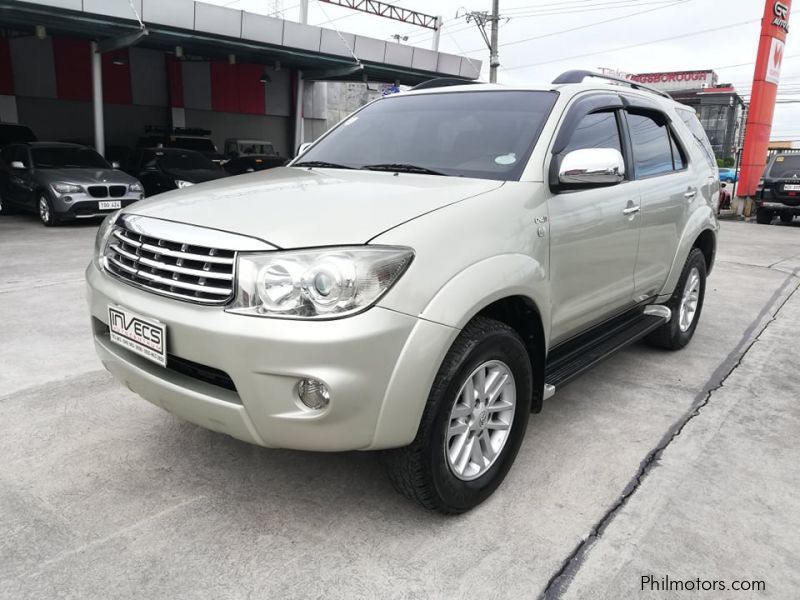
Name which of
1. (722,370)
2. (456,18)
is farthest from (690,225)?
(456,18)

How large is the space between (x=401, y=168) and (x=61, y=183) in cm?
934

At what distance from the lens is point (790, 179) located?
13820 mm

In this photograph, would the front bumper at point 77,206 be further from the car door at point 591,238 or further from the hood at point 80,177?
the car door at point 591,238

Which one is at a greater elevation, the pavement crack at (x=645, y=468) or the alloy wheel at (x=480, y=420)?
the alloy wheel at (x=480, y=420)

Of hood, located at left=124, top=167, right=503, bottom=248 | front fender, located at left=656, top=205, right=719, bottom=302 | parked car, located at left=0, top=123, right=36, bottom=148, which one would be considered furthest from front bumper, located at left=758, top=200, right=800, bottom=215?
parked car, located at left=0, top=123, right=36, bottom=148

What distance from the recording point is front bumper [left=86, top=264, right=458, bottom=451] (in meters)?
1.98

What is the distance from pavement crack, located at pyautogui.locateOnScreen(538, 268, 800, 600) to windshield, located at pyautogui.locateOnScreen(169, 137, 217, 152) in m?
15.7

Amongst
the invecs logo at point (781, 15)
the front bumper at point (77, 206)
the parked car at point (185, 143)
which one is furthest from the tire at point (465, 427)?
the invecs logo at point (781, 15)

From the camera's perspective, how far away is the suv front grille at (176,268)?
2131 millimetres

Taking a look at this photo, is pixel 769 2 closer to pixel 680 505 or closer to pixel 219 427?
pixel 680 505

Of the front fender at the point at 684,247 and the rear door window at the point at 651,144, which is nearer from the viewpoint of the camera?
the rear door window at the point at 651,144

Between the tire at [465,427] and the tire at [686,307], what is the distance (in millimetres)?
2241

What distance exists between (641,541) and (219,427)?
1592 millimetres

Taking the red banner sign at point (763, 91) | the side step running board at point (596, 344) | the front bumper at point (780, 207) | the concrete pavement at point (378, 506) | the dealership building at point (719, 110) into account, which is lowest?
the concrete pavement at point (378, 506)
